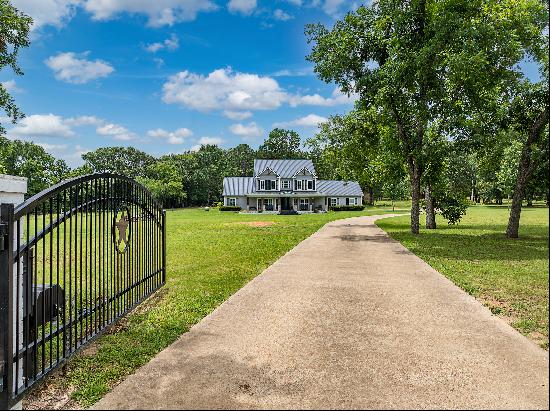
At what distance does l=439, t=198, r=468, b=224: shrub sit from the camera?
89.5 feet

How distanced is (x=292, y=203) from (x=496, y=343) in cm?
5632

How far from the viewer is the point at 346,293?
8547 mm

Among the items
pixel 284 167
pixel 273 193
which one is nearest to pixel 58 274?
pixel 273 193

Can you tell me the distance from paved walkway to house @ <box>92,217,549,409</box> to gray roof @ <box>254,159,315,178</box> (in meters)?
53.5

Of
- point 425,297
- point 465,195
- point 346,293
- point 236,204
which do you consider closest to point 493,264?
point 425,297

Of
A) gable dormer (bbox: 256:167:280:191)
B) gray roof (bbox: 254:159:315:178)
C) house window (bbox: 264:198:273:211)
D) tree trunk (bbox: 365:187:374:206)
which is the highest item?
gray roof (bbox: 254:159:315:178)

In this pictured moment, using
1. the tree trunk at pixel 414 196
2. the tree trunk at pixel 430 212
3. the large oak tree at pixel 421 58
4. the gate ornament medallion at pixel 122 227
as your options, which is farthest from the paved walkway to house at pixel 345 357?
the tree trunk at pixel 430 212

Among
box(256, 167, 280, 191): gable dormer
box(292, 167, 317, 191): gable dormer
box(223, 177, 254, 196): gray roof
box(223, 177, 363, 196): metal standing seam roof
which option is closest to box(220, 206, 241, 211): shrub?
box(223, 177, 363, 196): metal standing seam roof

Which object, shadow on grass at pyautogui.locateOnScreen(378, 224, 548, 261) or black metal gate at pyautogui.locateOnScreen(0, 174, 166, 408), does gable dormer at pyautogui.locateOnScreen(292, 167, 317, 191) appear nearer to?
shadow on grass at pyautogui.locateOnScreen(378, 224, 548, 261)

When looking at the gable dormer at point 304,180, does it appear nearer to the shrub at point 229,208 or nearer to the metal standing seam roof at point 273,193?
the metal standing seam roof at point 273,193

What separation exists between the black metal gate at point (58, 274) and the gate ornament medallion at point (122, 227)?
0.05 feet

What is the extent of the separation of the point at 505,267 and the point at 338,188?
2241 inches

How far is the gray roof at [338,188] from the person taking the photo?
67.4 meters

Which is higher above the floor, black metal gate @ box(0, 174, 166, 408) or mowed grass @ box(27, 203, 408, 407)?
black metal gate @ box(0, 174, 166, 408)
